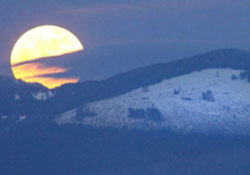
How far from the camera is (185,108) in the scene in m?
58.3

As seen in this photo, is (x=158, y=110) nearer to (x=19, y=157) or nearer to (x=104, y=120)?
(x=104, y=120)

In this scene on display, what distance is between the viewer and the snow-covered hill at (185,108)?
5697 cm

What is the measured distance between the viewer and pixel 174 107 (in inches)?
2313

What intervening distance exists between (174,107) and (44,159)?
10.7m

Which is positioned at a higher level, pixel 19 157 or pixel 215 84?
pixel 215 84

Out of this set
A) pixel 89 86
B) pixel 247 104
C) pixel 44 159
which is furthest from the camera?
pixel 89 86

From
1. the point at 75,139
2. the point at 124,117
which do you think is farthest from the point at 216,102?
the point at 75,139

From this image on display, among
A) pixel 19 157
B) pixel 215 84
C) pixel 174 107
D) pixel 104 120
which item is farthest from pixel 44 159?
pixel 215 84

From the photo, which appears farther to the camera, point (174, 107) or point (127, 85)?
point (127, 85)

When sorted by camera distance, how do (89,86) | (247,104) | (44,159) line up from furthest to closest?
(89,86) → (247,104) → (44,159)

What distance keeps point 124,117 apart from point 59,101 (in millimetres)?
6897

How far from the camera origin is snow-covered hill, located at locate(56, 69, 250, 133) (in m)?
57.0

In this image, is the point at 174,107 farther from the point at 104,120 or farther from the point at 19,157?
the point at 19,157

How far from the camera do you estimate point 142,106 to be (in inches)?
2328
